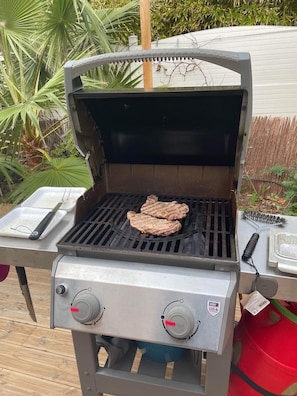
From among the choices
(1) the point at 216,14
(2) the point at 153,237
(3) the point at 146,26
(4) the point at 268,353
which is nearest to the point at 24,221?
(2) the point at 153,237

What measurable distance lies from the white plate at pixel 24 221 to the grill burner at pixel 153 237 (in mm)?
112

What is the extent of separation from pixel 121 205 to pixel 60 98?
1.05m

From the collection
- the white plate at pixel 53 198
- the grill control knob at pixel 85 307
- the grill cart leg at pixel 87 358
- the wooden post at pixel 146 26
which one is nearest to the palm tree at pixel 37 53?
the wooden post at pixel 146 26

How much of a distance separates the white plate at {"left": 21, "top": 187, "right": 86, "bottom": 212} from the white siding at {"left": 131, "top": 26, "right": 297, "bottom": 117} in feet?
9.60

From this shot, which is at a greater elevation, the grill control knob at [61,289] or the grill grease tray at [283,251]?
the grill grease tray at [283,251]

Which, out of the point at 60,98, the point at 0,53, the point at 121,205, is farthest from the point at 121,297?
the point at 0,53

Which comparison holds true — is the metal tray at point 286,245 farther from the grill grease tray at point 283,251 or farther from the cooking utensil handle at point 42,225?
the cooking utensil handle at point 42,225

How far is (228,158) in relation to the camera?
1.19 metres

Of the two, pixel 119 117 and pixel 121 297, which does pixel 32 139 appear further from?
pixel 121 297

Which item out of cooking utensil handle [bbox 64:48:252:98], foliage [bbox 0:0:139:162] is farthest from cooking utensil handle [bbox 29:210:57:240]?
foliage [bbox 0:0:139:162]

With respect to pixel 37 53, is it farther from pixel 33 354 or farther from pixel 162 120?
pixel 33 354

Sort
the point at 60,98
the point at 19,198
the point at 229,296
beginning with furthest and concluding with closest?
1. the point at 19,198
2. the point at 60,98
3. the point at 229,296

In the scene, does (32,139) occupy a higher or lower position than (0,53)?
lower

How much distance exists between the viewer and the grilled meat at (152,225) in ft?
3.25
